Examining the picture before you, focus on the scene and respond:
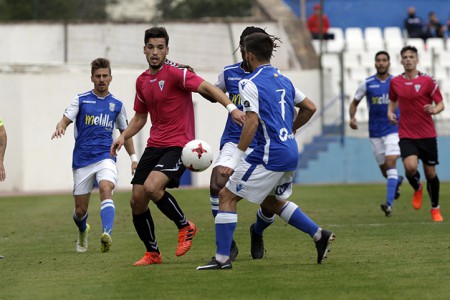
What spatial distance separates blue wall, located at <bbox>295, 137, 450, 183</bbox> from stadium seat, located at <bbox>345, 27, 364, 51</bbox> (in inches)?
210

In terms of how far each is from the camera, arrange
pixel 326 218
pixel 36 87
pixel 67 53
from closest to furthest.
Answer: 1. pixel 326 218
2. pixel 36 87
3. pixel 67 53

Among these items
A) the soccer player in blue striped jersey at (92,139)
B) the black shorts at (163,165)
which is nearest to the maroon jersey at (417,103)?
the soccer player in blue striped jersey at (92,139)

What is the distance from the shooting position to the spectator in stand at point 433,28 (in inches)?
1418

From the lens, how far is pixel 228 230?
9828 mm

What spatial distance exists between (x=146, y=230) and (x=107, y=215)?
156cm

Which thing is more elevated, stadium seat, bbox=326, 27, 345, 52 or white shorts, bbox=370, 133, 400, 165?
stadium seat, bbox=326, 27, 345, 52

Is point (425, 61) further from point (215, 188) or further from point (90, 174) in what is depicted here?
point (215, 188)

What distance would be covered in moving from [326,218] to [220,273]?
713cm

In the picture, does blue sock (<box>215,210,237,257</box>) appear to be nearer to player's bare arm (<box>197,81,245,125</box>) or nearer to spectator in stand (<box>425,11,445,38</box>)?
player's bare arm (<box>197,81,245,125</box>)

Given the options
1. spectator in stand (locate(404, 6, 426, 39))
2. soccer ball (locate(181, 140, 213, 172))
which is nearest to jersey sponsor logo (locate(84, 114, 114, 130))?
soccer ball (locate(181, 140, 213, 172))

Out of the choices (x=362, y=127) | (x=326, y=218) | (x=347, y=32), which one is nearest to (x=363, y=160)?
(x=362, y=127)

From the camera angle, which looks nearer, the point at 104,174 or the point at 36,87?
the point at 104,174

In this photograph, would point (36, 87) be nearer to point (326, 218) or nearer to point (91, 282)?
point (326, 218)

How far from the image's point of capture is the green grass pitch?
8.52 meters
